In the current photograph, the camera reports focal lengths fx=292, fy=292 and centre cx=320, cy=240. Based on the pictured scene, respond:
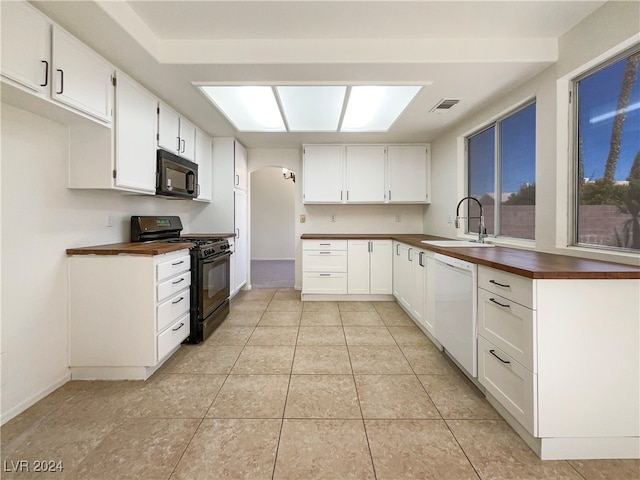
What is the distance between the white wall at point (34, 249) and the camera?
67.1 inches

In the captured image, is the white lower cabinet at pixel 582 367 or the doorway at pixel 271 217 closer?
the white lower cabinet at pixel 582 367

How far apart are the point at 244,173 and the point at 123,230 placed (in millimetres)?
2307

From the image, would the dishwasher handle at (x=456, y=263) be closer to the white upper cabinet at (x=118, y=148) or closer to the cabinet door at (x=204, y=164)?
the white upper cabinet at (x=118, y=148)

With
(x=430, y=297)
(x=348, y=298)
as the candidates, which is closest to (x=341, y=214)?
(x=348, y=298)

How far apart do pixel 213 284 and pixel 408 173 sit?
10.4 ft

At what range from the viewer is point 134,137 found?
239 centimetres

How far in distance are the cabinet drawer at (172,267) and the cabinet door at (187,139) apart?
1342 millimetres

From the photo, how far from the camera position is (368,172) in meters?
4.45

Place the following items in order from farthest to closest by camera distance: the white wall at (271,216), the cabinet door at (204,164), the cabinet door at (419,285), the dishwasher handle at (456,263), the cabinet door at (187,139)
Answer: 1. the white wall at (271,216)
2. the cabinet door at (204,164)
3. the cabinet door at (187,139)
4. the cabinet door at (419,285)
5. the dishwasher handle at (456,263)

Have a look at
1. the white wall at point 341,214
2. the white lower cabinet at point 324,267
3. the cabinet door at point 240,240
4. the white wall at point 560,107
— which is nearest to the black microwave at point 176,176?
the cabinet door at point 240,240

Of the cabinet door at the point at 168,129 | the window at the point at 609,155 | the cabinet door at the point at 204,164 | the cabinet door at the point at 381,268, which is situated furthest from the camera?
the cabinet door at the point at 381,268

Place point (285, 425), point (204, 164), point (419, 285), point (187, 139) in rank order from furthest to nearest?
1. point (204, 164)
2. point (187, 139)
3. point (419, 285)
4. point (285, 425)

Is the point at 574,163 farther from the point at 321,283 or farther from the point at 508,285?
the point at 321,283

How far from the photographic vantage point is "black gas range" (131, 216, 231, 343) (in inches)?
108
